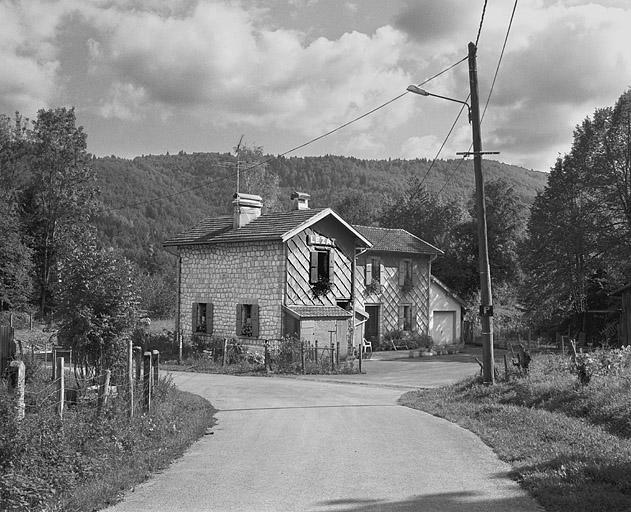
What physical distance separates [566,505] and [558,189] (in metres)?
36.9

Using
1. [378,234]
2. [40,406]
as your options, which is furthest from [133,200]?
[40,406]

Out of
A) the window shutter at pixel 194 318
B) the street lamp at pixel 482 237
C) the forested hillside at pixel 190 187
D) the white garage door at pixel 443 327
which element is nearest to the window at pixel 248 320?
the window shutter at pixel 194 318

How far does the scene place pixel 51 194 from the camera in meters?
47.8

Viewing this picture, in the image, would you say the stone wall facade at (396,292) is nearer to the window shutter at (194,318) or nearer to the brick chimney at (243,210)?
the brick chimney at (243,210)

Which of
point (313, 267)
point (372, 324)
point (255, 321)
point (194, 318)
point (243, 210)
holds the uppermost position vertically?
point (243, 210)

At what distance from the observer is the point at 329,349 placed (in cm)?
2769

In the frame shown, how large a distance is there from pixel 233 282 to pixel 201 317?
2866 mm

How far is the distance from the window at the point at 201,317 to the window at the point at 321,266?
5.10m

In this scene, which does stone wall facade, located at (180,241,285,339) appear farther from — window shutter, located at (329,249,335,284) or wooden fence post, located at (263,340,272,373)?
window shutter, located at (329,249,335,284)

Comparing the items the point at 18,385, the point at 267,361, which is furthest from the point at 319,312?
the point at 18,385

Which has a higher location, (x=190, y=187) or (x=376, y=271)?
(x=190, y=187)

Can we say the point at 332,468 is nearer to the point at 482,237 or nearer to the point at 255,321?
the point at 482,237

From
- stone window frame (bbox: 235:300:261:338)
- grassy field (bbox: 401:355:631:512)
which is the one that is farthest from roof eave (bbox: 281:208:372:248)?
grassy field (bbox: 401:355:631:512)

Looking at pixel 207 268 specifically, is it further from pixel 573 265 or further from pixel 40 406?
pixel 40 406
